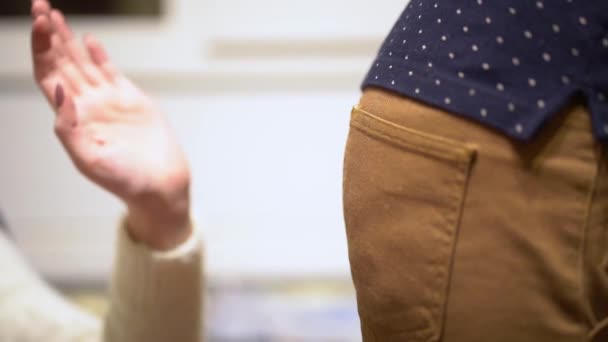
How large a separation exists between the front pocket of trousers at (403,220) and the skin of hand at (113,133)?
284mm

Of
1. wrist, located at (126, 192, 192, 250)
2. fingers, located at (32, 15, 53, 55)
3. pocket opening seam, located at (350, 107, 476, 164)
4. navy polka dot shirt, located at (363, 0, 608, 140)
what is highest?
navy polka dot shirt, located at (363, 0, 608, 140)

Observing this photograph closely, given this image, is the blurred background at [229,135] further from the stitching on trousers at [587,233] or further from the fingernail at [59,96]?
the stitching on trousers at [587,233]

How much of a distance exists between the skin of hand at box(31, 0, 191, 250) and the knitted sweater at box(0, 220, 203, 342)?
0.9 inches

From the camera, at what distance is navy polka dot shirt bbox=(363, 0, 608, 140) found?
1.32 feet

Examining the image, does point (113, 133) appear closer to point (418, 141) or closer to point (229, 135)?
point (418, 141)

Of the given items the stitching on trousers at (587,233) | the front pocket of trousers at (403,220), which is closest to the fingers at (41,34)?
the front pocket of trousers at (403,220)

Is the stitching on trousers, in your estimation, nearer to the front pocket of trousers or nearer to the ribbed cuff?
the front pocket of trousers

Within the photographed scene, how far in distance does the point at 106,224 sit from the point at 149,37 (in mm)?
499

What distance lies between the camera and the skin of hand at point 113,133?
701 mm

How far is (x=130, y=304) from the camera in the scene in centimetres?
74

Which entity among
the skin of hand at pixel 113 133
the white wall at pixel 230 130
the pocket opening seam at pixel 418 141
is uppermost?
the pocket opening seam at pixel 418 141

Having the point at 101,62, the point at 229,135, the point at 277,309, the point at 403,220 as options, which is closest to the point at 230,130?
the point at 229,135

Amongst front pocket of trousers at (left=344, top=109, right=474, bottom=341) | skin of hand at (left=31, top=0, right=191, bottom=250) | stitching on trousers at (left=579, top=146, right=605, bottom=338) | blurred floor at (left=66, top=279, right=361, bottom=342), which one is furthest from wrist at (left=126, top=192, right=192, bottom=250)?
blurred floor at (left=66, top=279, right=361, bottom=342)

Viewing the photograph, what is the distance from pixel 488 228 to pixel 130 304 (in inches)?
17.9
